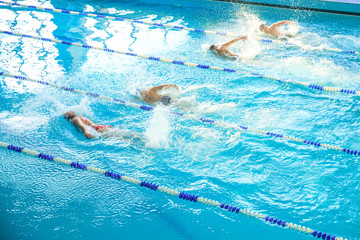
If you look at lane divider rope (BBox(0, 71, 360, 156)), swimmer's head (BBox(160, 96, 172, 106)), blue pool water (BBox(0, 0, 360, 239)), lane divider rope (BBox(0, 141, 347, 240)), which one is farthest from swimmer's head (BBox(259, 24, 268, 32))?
lane divider rope (BBox(0, 141, 347, 240))

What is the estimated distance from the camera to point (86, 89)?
487 cm

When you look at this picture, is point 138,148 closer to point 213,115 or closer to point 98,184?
point 98,184

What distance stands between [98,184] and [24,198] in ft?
1.95

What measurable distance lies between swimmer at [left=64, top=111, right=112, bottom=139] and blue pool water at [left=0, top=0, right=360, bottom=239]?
0.28 feet

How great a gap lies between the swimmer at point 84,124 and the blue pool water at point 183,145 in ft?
0.28

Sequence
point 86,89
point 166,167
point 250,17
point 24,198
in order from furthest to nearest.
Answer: point 250,17 < point 86,89 < point 166,167 < point 24,198

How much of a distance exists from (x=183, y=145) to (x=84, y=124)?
3.45 feet

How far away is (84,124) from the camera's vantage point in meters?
3.86

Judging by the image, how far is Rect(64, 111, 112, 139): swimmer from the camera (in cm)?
376

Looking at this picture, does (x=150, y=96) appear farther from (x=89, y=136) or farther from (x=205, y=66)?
(x=205, y=66)

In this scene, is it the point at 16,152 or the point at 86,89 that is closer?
the point at 16,152

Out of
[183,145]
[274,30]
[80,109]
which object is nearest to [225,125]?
[183,145]

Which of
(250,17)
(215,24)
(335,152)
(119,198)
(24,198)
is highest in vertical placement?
(250,17)

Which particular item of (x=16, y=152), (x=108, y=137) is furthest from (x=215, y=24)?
(x=16, y=152)
